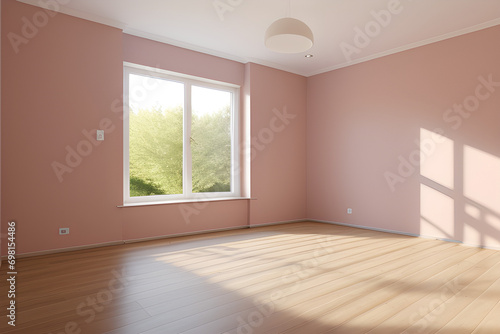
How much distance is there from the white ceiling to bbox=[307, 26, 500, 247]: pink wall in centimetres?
39

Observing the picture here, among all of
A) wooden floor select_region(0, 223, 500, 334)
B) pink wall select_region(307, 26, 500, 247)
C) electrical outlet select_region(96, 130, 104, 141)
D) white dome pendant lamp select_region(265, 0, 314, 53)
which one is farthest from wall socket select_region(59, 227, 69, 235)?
pink wall select_region(307, 26, 500, 247)

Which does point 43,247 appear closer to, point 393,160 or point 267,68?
point 267,68

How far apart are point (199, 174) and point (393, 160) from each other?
3.28 meters

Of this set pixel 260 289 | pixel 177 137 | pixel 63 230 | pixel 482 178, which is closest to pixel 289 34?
pixel 260 289

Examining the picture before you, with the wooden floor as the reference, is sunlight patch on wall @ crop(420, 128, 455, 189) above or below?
above

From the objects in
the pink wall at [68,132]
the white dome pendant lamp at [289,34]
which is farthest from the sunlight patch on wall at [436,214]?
the pink wall at [68,132]

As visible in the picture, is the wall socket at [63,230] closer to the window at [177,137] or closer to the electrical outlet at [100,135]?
the window at [177,137]

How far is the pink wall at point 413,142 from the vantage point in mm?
4227

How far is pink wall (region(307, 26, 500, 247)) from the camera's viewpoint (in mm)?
4227

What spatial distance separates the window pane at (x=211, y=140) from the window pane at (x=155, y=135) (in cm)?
27

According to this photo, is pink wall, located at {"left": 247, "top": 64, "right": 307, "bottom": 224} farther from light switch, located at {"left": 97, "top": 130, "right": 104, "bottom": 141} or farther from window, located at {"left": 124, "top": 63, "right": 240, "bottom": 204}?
light switch, located at {"left": 97, "top": 130, "right": 104, "bottom": 141}

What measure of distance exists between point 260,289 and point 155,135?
3169mm

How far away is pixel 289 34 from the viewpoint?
3086mm

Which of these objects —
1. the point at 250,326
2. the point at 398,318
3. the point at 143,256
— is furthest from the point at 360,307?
the point at 143,256
